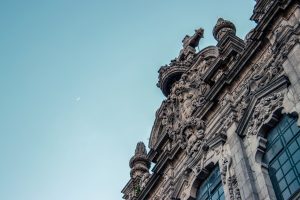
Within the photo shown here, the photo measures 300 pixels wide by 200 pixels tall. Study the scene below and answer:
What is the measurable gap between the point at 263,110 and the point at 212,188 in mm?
2869

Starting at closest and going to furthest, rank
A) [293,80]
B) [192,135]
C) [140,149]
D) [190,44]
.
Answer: [293,80]
[192,135]
[190,44]
[140,149]

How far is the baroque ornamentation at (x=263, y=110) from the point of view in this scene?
16.2m

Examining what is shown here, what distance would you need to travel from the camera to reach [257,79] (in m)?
17.7

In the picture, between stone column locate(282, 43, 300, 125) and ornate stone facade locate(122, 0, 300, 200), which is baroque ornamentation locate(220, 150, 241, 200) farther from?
stone column locate(282, 43, 300, 125)

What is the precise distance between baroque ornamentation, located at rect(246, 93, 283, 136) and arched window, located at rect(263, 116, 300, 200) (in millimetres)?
399

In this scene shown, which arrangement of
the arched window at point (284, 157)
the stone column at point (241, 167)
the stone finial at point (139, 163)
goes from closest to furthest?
the arched window at point (284, 157), the stone column at point (241, 167), the stone finial at point (139, 163)

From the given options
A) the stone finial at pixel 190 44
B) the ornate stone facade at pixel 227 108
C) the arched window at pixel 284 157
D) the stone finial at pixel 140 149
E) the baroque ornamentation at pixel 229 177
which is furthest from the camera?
the stone finial at pixel 140 149

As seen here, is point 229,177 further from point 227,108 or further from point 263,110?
point 227,108

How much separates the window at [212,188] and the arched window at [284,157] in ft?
6.69

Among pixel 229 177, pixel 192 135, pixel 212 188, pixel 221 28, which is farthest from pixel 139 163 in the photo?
pixel 229 177

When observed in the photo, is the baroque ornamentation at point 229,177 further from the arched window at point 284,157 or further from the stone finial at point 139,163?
the stone finial at point 139,163

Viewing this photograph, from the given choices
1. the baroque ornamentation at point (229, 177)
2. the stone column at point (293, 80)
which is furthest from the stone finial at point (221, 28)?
the stone column at point (293, 80)

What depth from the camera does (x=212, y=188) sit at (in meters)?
17.8

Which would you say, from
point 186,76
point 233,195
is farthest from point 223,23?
point 233,195
